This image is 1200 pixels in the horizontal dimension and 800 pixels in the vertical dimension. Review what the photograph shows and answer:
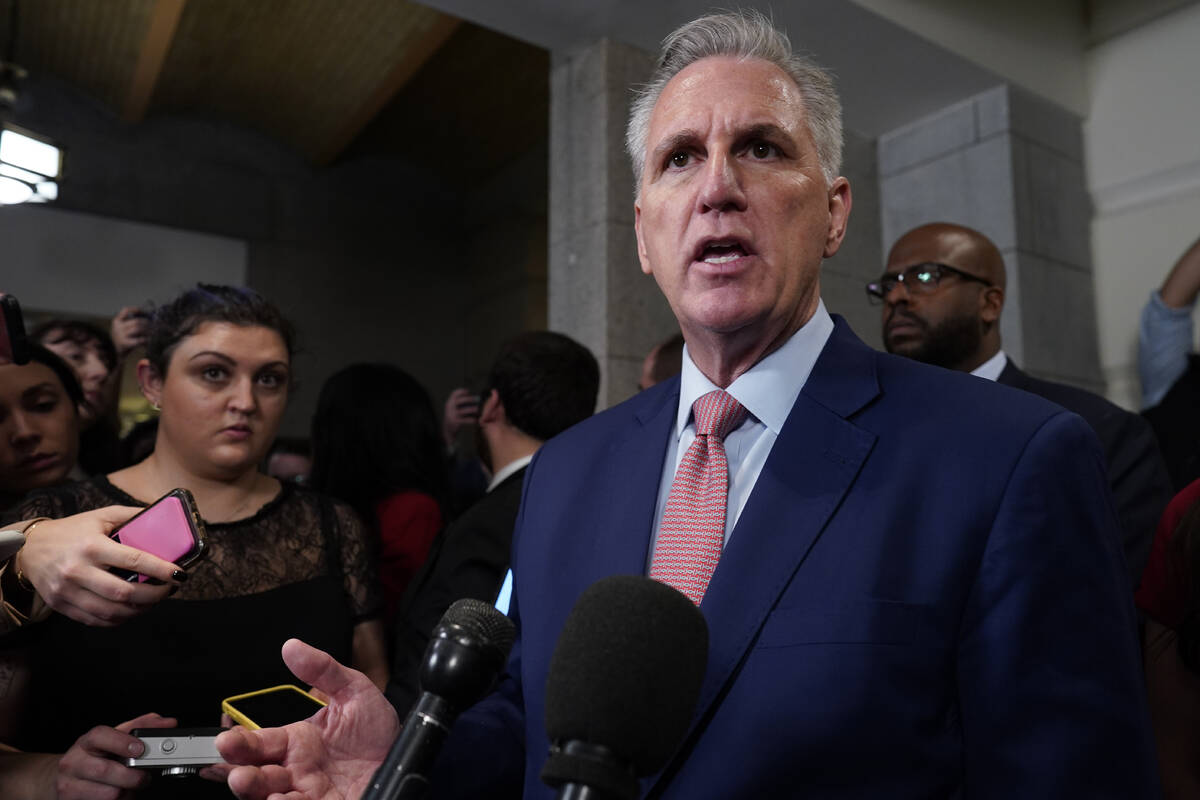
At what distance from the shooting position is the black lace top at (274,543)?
1824 millimetres

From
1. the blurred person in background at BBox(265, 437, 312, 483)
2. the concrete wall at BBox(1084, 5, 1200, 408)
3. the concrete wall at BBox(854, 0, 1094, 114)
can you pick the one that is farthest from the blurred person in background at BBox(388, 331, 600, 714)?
the concrete wall at BBox(1084, 5, 1200, 408)

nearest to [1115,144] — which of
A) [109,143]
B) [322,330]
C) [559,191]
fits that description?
[559,191]

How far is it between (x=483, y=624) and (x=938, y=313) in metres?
2.24

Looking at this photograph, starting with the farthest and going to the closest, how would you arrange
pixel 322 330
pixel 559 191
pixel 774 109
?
pixel 322 330, pixel 559 191, pixel 774 109

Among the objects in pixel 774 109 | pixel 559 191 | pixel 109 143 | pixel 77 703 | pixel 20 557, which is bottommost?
pixel 77 703

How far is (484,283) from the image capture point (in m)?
8.49

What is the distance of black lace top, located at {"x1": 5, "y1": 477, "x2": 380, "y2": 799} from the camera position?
1697 millimetres

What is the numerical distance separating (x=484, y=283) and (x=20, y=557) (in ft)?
23.6

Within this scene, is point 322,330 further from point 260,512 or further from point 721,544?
point 721,544

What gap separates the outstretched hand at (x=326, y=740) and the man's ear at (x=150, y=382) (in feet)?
3.89

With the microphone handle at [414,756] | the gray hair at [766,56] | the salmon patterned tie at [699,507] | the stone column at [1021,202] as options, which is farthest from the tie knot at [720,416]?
the stone column at [1021,202]

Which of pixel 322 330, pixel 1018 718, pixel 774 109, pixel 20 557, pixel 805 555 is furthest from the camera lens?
pixel 322 330

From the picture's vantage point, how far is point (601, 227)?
3.68m

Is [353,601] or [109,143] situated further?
[109,143]
